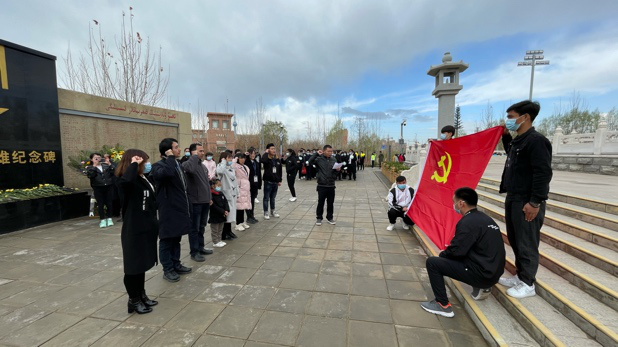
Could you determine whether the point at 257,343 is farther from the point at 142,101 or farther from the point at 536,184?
the point at 142,101

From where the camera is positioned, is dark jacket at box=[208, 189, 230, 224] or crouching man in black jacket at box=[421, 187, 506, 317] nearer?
crouching man in black jacket at box=[421, 187, 506, 317]

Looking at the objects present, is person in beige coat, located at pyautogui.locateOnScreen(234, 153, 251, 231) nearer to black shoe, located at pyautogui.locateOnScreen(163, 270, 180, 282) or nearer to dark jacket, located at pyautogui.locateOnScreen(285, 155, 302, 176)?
black shoe, located at pyautogui.locateOnScreen(163, 270, 180, 282)

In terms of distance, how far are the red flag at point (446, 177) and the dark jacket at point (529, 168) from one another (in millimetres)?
301

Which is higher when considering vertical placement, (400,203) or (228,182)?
(228,182)

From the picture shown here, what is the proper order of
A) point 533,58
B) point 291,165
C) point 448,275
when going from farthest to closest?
point 533,58
point 291,165
point 448,275

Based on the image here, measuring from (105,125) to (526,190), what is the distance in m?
12.7

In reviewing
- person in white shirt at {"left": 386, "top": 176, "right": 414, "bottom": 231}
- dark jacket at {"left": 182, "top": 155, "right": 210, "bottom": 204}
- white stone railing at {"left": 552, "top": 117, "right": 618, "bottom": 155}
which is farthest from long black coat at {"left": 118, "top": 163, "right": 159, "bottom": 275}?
white stone railing at {"left": 552, "top": 117, "right": 618, "bottom": 155}

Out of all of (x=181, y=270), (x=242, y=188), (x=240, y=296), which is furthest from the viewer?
(x=242, y=188)

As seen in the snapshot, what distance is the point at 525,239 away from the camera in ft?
8.38

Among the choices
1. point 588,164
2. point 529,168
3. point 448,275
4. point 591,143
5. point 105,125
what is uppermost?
point 105,125

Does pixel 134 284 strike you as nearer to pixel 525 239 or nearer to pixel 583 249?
pixel 525 239

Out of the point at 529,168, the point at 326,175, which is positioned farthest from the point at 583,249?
the point at 326,175

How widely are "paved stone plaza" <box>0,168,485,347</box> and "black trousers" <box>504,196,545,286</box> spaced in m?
0.75

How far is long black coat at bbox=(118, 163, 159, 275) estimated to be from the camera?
104 inches
